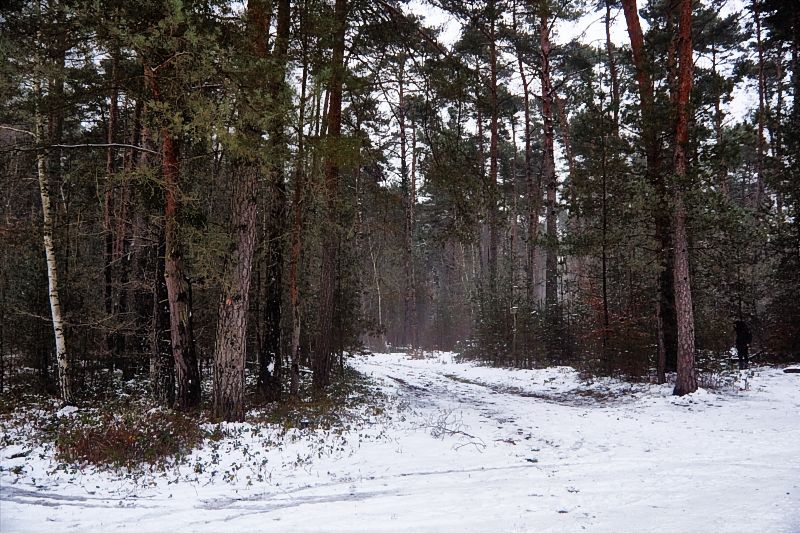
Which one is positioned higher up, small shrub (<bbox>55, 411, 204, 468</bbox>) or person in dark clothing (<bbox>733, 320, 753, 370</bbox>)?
person in dark clothing (<bbox>733, 320, 753, 370</bbox>)

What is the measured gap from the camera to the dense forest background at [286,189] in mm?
7672

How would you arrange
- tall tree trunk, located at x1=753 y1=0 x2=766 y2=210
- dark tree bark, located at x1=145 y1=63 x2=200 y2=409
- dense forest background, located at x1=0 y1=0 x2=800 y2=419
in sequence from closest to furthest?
dense forest background, located at x1=0 y1=0 x2=800 y2=419 < dark tree bark, located at x1=145 y1=63 x2=200 y2=409 < tall tree trunk, located at x1=753 y1=0 x2=766 y2=210

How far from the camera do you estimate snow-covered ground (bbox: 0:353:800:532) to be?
4625 mm

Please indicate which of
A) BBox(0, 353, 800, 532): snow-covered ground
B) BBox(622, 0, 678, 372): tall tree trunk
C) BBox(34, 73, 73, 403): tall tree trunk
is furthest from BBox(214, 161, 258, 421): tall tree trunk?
BBox(622, 0, 678, 372): tall tree trunk

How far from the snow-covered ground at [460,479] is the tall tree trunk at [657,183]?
4.07 meters

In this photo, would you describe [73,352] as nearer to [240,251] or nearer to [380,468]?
[240,251]

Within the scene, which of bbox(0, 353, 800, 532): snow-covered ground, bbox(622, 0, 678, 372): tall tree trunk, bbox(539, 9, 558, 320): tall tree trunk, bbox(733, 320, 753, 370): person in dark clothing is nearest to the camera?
bbox(0, 353, 800, 532): snow-covered ground

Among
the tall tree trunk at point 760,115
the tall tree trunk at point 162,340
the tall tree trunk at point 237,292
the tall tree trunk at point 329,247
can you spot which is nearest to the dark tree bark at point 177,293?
the tall tree trunk at point 162,340

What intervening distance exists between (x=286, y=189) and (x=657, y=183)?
992 centimetres

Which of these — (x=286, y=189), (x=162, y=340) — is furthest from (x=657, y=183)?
(x=162, y=340)

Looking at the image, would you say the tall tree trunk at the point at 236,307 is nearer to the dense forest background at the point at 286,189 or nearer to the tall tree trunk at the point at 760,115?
the dense forest background at the point at 286,189

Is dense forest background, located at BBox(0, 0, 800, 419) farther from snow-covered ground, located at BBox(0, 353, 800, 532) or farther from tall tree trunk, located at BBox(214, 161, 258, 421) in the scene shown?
snow-covered ground, located at BBox(0, 353, 800, 532)

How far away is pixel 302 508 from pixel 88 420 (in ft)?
18.9

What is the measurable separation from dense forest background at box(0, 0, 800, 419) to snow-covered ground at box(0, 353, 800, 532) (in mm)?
2461
